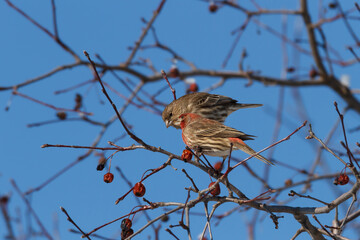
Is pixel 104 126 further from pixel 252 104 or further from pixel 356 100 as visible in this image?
pixel 356 100

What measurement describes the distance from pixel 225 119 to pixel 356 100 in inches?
125

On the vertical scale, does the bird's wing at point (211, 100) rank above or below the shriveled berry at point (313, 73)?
below

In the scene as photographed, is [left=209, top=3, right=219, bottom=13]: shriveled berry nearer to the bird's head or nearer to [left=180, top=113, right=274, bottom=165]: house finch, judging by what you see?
the bird's head

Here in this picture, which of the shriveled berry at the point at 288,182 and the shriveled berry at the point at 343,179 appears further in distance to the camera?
the shriveled berry at the point at 288,182

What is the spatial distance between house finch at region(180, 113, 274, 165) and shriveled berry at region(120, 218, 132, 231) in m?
1.55

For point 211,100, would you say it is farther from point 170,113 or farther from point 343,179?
point 343,179

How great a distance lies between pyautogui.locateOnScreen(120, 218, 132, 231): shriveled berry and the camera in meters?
4.05

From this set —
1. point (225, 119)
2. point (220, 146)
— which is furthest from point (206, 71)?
point (220, 146)

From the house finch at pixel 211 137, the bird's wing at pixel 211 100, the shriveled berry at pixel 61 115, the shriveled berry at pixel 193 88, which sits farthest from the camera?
A: the shriveled berry at pixel 193 88

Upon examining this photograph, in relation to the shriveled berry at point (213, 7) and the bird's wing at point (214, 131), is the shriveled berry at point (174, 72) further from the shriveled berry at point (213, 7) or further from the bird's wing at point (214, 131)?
the bird's wing at point (214, 131)

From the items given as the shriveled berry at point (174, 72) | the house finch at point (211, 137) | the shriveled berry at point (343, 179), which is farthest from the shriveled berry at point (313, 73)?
the shriveled berry at point (343, 179)

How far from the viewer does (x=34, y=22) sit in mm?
7270

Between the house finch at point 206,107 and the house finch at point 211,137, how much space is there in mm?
2283

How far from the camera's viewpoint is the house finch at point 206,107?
8.60 m
